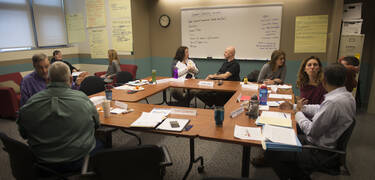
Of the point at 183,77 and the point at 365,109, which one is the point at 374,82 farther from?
the point at 183,77

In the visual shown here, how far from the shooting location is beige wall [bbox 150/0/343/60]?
4504 millimetres

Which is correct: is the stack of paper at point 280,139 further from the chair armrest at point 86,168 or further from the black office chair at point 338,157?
the chair armrest at point 86,168

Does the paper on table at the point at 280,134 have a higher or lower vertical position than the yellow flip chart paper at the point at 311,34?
lower

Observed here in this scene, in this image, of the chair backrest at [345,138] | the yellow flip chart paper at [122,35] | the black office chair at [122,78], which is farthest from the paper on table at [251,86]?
the yellow flip chart paper at [122,35]

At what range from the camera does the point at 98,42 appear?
616 centimetres

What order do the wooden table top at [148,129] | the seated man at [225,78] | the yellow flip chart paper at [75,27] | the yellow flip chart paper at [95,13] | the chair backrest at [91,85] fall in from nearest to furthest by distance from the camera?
1. the wooden table top at [148,129]
2. the chair backrest at [91,85]
3. the seated man at [225,78]
4. the yellow flip chart paper at [95,13]
5. the yellow flip chart paper at [75,27]

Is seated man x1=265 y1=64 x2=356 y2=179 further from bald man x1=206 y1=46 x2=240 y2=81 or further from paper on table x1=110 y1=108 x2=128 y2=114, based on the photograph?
bald man x1=206 y1=46 x2=240 y2=81

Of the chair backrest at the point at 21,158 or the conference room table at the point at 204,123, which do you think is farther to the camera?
the conference room table at the point at 204,123

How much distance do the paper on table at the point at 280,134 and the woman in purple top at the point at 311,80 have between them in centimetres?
102

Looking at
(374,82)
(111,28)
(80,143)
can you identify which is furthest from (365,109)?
(111,28)

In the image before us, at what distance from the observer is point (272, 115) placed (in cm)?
230

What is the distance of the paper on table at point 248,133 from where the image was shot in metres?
1.85

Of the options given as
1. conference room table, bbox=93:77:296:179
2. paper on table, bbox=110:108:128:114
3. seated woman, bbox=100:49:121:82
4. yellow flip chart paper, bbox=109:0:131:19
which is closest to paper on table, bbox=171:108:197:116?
conference room table, bbox=93:77:296:179

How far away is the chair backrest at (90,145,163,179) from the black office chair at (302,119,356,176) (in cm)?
109
